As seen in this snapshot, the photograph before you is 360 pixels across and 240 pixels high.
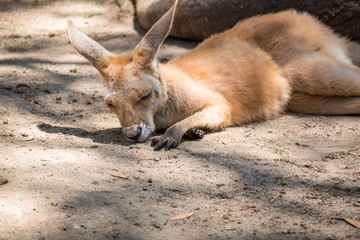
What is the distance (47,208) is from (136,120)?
1467 mm

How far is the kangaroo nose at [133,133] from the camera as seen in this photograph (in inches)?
167

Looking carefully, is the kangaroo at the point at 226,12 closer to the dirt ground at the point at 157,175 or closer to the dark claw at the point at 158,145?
the dirt ground at the point at 157,175

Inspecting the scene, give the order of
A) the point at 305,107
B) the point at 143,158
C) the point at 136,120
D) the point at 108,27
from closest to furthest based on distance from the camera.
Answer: the point at 143,158 → the point at 136,120 → the point at 305,107 → the point at 108,27

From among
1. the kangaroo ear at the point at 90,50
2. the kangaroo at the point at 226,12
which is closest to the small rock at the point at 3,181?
the kangaroo ear at the point at 90,50

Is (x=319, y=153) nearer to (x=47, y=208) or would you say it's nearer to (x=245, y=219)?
(x=245, y=219)

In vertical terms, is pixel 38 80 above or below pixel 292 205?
below

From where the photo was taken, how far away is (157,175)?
3.54m

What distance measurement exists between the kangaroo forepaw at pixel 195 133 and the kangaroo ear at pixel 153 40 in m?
0.67

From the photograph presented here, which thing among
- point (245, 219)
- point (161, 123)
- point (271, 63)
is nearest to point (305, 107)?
point (271, 63)

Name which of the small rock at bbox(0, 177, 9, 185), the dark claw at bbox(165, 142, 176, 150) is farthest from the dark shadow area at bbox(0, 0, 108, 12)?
the small rock at bbox(0, 177, 9, 185)

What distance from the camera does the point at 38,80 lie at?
18.7 feet

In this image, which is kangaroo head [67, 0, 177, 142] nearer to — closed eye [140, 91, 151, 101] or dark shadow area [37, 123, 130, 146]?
closed eye [140, 91, 151, 101]

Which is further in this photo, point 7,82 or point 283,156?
point 7,82

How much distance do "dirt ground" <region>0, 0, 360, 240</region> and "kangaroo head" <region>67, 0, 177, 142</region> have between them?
8.7 inches
